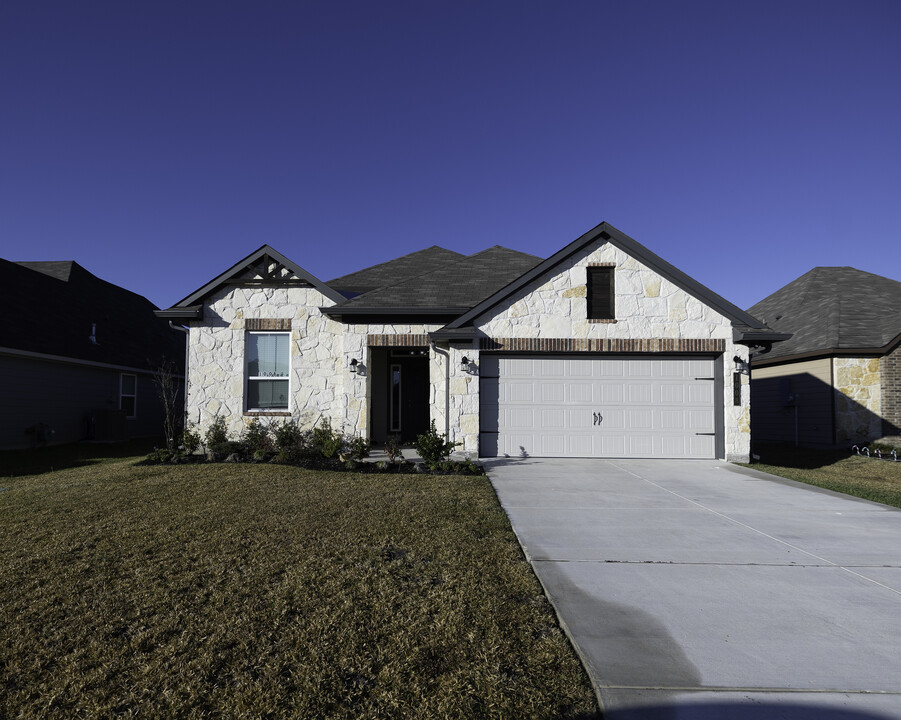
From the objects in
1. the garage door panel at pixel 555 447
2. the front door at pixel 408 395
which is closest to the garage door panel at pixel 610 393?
the garage door panel at pixel 555 447

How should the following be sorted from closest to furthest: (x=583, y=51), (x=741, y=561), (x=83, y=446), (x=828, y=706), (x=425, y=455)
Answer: (x=828, y=706)
(x=741, y=561)
(x=425, y=455)
(x=583, y=51)
(x=83, y=446)

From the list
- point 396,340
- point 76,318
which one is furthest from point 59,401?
point 396,340

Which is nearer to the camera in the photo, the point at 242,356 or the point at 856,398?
the point at 242,356

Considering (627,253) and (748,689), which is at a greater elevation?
(627,253)

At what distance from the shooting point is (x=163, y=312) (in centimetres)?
1231

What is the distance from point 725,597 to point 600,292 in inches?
321

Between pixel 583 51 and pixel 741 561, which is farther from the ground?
pixel 583 51

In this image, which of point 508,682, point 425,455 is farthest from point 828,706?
point 425,455

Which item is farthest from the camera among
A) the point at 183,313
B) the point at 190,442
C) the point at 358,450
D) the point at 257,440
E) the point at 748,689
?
the point at 183,313

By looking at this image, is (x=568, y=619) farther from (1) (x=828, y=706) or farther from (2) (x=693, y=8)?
(2) (x=693, y=8)

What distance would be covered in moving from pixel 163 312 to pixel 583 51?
1297 centimetres

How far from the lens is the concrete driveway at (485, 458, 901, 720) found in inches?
108

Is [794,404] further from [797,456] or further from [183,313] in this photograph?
[183,313]

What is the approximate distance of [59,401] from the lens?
15.4 meters
